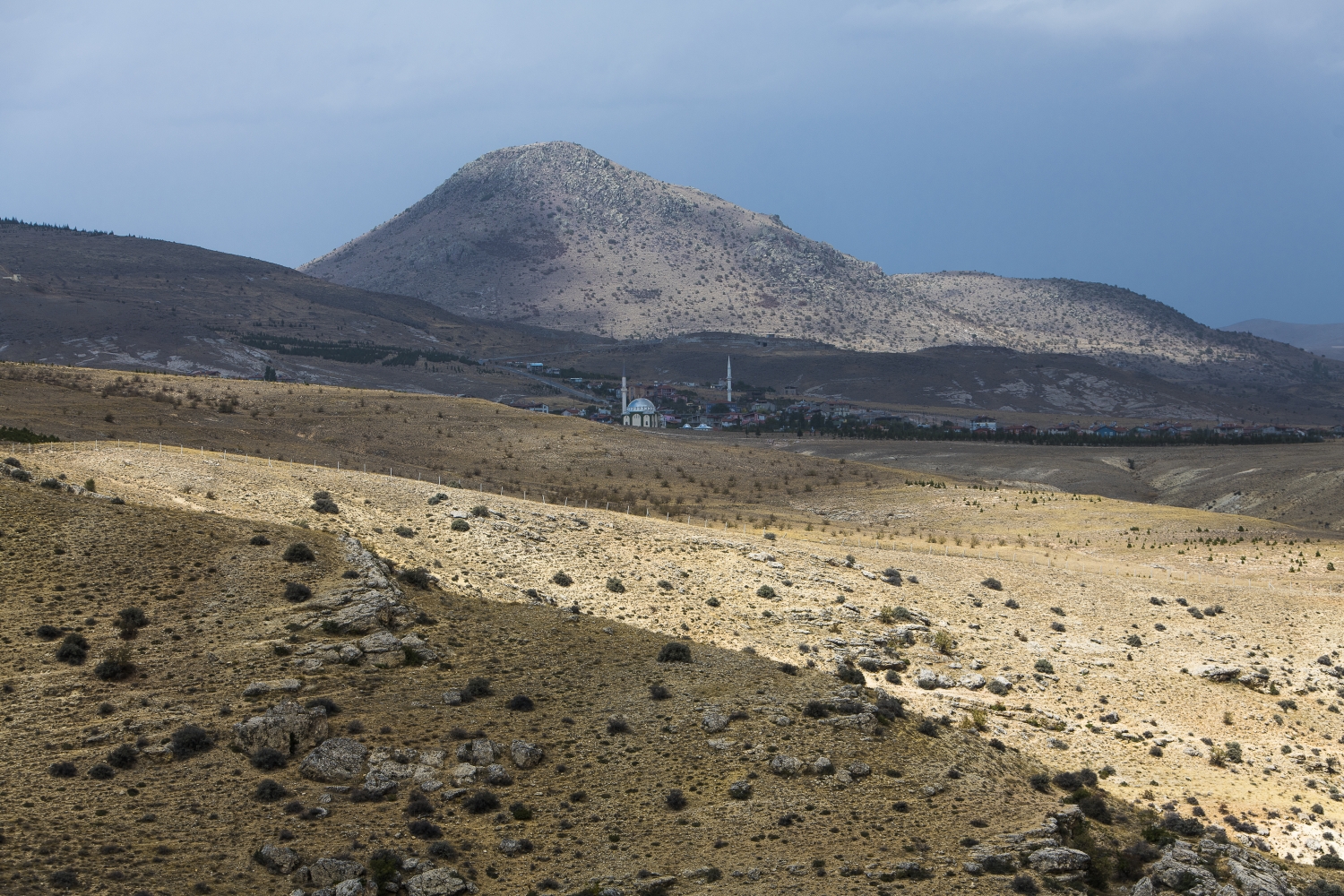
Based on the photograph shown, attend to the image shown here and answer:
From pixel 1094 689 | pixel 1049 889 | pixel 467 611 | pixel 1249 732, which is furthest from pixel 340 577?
pixel 1249 732

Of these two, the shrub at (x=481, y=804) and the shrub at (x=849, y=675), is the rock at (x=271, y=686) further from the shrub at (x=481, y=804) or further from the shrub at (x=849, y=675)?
the shrub at (x=849, y=675)

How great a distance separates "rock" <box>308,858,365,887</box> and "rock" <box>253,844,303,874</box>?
322mm

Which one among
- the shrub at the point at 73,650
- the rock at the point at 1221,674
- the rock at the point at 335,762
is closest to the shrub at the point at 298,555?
the shrub at the point at 73,650

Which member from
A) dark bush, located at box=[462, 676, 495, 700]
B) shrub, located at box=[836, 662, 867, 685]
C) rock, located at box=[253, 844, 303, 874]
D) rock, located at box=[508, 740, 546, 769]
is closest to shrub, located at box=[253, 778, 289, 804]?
rock, located at box=[253, 844, 303, 874]

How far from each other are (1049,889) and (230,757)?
14984 millimetres

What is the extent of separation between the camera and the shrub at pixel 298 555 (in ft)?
94.7

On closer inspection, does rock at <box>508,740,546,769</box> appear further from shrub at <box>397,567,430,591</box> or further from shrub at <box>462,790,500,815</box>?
shrub at <box>397,567,430,591</box>

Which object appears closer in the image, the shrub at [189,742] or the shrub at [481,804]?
the shrub at [481,804]

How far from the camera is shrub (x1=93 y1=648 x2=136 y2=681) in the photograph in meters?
22.4

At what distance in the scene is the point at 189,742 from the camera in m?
20.4

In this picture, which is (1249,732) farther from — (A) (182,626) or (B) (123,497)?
(B) (123,497)

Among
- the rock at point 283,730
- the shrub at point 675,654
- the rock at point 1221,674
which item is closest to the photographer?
the rock at point 283,730

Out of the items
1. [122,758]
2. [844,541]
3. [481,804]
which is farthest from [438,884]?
[844,541]

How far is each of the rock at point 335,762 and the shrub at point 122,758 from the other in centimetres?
294
